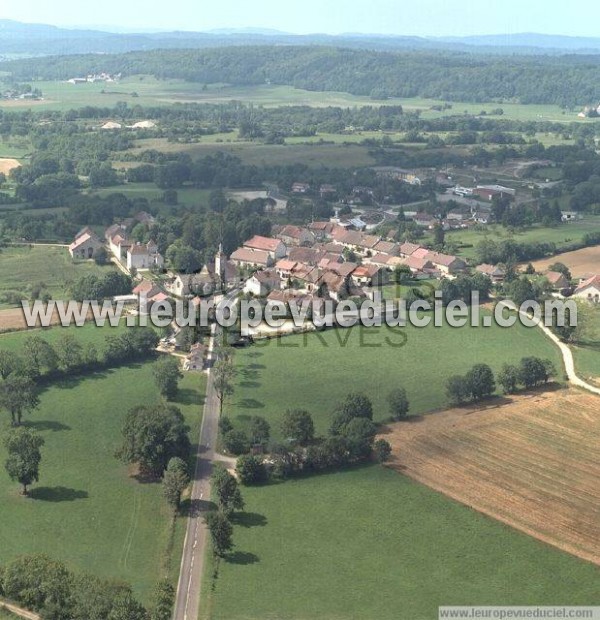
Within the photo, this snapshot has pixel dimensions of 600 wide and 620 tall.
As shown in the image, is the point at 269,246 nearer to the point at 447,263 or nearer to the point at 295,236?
the point at 295,236

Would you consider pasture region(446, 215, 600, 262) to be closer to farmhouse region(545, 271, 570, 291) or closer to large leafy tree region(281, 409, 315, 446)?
farmhouse region(545, 271, 570, 291)

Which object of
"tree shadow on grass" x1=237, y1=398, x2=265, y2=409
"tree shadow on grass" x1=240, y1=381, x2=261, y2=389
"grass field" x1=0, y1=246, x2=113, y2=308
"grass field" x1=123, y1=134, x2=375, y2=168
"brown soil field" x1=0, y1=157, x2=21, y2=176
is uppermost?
"grass field" x1=123, y1=134, x2=375, y2=168

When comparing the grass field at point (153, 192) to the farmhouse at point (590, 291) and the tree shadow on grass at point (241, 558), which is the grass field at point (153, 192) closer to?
the farmhouse at point (590, 291)

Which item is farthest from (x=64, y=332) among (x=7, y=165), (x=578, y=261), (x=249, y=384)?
(x=7, y=165)

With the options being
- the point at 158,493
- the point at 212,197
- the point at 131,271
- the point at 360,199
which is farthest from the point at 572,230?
the point at 158,493

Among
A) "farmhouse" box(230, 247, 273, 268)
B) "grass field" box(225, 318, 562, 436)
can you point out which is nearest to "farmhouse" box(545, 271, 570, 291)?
"grass field" box(225, 318, 562, 436)

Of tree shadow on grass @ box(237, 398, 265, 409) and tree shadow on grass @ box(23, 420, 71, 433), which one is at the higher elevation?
tree shadow on grass @ box(237, 398, 265, 409)

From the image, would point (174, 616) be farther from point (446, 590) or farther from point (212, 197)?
point (212, 197)
